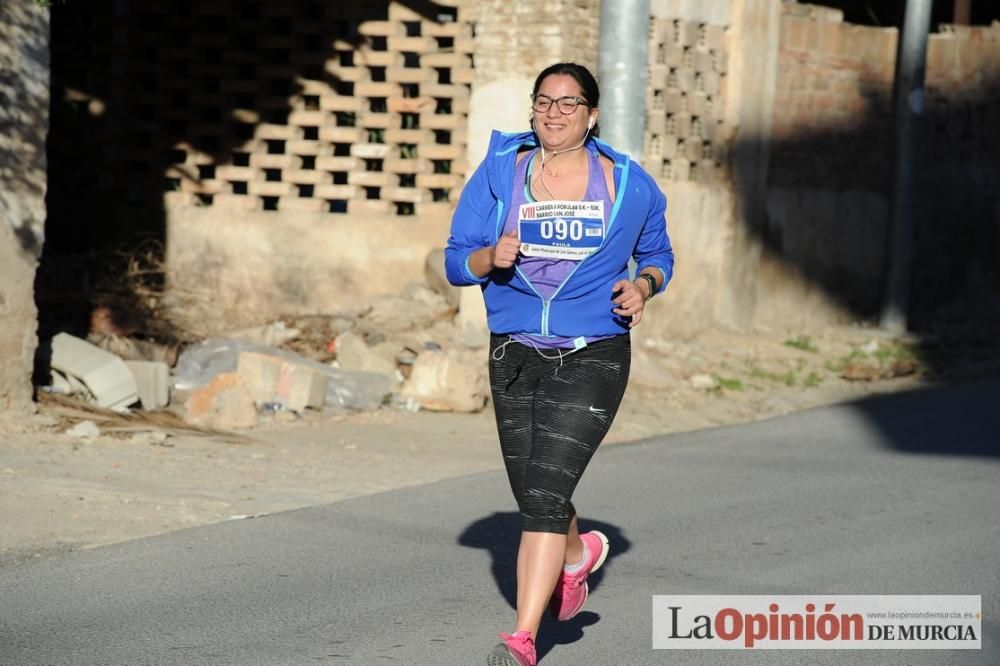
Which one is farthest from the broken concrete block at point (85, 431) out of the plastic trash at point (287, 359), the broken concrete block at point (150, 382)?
the plastic trash at point (287, 359)

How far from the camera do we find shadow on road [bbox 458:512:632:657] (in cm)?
549

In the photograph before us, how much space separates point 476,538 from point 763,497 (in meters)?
1.98

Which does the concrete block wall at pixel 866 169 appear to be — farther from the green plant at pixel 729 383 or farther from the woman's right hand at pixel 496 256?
the woman's right hand at pixel 496 256

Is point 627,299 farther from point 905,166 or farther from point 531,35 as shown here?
point 905,166

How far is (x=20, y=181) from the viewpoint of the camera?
29.5 feet

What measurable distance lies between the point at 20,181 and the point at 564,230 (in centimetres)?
512

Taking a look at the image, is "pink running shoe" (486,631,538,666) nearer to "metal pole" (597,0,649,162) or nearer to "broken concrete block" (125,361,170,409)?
"broken concrete block" (125,361,170,409)

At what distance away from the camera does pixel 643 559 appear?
22.1 feet

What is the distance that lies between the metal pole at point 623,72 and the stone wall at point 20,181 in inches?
168

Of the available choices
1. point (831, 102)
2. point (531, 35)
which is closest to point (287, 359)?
point (531, 35)

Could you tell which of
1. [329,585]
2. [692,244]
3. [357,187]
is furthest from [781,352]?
[329,585]

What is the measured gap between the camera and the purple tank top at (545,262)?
16.1 feet

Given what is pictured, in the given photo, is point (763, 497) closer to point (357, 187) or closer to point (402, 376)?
point (402, 376)

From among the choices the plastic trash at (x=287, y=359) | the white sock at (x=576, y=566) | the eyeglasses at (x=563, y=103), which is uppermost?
the eyeglasses at (x=563, y=103)
